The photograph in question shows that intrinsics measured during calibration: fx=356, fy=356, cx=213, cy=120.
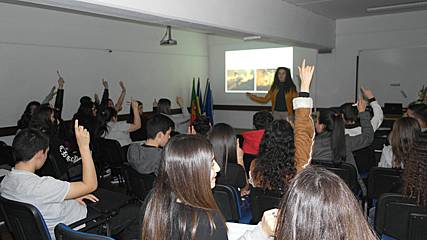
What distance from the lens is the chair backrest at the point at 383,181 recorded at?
2762mm

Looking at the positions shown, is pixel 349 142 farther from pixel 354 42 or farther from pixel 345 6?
pixel 354 42

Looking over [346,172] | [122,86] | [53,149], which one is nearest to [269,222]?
[346,172]

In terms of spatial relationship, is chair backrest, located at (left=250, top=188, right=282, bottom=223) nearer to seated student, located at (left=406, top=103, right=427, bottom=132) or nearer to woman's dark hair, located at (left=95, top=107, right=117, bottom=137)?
seated student, located at (left=406, top=103, right=427, bottom=132)

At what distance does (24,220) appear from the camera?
1935 millimetres

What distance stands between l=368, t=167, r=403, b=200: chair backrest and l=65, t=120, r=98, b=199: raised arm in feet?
7.02

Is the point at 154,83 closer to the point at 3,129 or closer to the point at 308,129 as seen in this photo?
the point at 3,129

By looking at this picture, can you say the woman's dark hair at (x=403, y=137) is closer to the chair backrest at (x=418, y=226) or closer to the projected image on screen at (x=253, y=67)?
the chair backrest at (x=418, y=226)

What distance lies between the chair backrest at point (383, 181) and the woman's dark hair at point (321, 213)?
6.93ft

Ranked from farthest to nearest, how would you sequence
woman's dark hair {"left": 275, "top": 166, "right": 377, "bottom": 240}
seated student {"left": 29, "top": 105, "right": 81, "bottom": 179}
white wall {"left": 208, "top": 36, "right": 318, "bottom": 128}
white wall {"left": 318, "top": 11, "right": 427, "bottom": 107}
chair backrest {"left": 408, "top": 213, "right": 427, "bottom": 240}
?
white wall {"left": 208, "top": 36, "right": 318, "bottom": 128} → white wall {"left": 318, "top": 11, "right": 427, "bottom": 107} → seated student {"left": 29, "top": 105, "right": 81, "bottom": 179} → chair backrest {"left": 408, "top": 213, "right": 427, "bottom": 240} → woman's dark hair {"left": 275, "top": 166, "right": 377, "bottom": 240}

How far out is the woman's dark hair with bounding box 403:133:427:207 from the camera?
81.5 inches

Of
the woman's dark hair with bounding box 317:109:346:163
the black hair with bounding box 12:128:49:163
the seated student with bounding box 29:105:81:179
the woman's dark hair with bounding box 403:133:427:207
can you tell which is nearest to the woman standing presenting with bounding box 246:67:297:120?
the woman's dark hair with bounding box 317:109:346:163

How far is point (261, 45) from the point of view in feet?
28.3

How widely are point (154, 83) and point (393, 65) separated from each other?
16.3 feet

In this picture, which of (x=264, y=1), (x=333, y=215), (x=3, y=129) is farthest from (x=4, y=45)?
(x=333, y=215)
